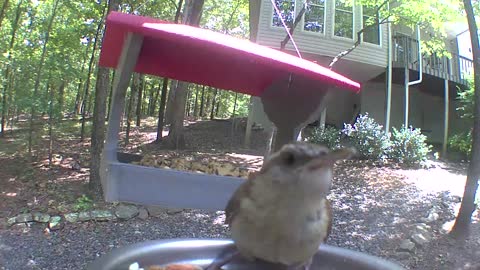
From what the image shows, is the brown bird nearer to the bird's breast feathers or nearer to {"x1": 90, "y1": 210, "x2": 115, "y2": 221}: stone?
the bird's breast feathers

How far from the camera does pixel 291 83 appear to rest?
3324 mm

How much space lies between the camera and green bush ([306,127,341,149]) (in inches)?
561

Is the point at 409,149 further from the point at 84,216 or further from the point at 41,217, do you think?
the point at 41,217

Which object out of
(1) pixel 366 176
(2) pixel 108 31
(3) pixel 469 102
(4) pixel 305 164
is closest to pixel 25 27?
(1) pixel 366 176

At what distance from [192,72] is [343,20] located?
14.4 meters

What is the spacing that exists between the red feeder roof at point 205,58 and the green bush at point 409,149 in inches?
415

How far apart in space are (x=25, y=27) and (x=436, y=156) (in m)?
19.5

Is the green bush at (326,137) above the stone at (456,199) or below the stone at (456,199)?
above

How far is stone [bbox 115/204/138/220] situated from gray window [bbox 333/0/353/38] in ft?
35.4

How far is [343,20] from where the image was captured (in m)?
16.8

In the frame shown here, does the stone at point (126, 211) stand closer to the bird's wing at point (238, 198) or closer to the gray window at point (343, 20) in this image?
the bird's wing at point (238, 198)

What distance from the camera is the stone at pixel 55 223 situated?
339 inches

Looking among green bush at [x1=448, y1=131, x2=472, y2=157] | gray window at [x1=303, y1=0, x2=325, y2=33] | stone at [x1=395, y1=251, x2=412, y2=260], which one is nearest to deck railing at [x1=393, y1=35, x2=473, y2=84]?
green bush at [x1=448, y1=131, x2=472, y2=157]

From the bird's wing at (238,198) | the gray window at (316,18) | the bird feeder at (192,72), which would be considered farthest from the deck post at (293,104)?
the gray window at (316,18)
